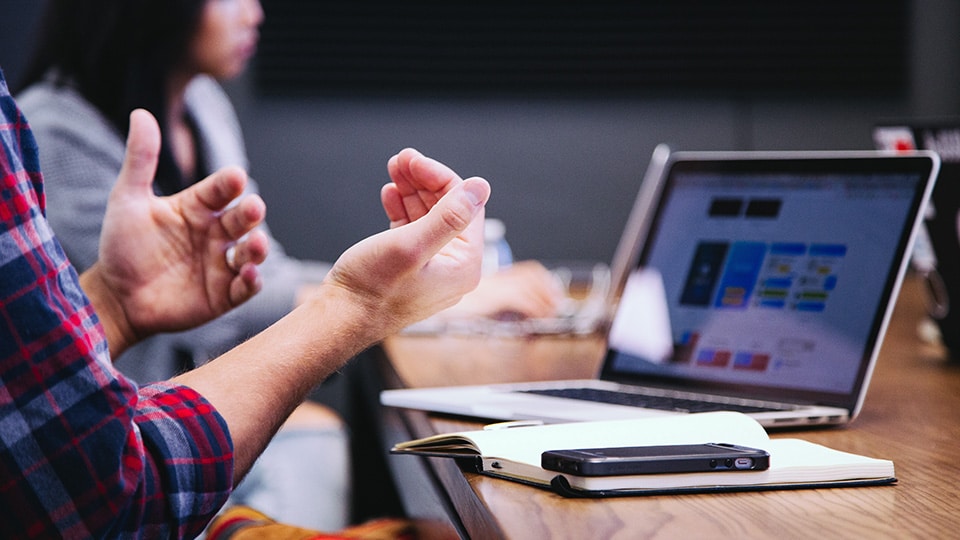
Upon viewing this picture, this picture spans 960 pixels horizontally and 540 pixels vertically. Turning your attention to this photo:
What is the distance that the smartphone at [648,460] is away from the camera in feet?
2.47

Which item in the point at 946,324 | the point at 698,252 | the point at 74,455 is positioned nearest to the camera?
the point at 74,455

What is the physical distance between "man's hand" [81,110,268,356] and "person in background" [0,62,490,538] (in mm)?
301

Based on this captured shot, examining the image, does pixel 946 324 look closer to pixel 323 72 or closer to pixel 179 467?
pixel 179 467

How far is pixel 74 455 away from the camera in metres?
0.74

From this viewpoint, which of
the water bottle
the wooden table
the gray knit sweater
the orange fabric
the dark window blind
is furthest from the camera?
the dark window blind

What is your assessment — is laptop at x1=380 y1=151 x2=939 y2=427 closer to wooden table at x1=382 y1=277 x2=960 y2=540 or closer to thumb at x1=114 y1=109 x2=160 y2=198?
wooden table at x1=382 y1=277 x2=960 y2=540

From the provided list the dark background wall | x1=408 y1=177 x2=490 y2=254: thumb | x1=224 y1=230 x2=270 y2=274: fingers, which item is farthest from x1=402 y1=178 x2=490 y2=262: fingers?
the dark background wall

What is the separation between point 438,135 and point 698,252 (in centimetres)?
237

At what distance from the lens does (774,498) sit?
2.52 ft

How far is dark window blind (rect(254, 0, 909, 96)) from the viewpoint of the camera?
3545 millimetres

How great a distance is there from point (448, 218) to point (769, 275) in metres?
0.51

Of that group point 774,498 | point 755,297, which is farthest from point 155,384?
point 755,297

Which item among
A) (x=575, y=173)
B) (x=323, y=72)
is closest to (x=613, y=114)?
(x=575, y=173)

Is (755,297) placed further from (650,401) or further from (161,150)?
(161,150)
